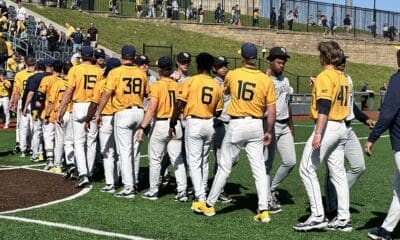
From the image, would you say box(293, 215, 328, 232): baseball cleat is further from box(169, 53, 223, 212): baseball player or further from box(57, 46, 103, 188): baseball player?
box(57, 46, 103, 188): baseball player

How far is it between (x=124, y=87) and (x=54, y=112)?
3.18 m

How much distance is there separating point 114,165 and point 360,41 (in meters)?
46.4

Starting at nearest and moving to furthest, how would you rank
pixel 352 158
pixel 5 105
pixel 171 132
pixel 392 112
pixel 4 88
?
pixel 392 112 < pixel 352 158 < pixel 171 132 < pixel 4 88 < pixel 5 105

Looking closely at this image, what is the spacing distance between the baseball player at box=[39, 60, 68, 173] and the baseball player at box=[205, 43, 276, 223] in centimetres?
490

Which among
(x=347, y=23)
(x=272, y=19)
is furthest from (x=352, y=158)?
(x=347, y=23)

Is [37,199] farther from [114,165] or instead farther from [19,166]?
[19,166]

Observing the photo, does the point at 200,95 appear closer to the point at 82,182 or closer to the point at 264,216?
the point at 264,216

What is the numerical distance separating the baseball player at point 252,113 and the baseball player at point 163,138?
5.36ft

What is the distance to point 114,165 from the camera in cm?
1170

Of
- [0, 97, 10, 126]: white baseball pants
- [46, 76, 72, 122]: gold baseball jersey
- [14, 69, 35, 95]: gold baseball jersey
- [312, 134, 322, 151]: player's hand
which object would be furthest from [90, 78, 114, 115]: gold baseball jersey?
[0, 97, 10, 126]: white baseball pants

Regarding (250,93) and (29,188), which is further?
(29,188)

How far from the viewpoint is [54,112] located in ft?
44.6

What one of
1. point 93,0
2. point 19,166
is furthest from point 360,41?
point 19,166

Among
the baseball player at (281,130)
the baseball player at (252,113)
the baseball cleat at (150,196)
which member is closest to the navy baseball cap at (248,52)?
the baseball player at (252,113)
